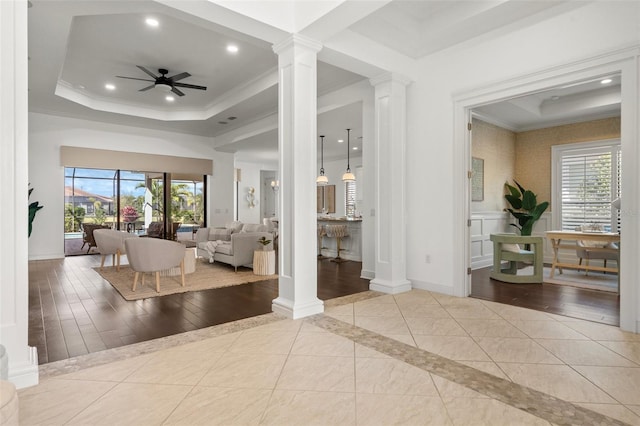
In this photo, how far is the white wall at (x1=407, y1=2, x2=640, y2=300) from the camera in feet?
11.3

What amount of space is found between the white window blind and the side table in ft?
19.2

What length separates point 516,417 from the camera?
1812 mm

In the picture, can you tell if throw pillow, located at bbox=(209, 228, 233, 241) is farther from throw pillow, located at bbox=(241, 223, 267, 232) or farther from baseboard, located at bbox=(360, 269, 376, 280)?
baseboard, located at bbox=(360, 269, 376, 280)

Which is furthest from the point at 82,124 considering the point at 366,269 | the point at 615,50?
the point at 615,50

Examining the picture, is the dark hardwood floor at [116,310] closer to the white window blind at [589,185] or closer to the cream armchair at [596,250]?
the cream armchair at [596,250]

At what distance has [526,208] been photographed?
674 cm

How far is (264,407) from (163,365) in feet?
3.08

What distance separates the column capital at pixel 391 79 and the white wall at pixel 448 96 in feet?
0.52

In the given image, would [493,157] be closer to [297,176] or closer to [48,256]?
[297,176]

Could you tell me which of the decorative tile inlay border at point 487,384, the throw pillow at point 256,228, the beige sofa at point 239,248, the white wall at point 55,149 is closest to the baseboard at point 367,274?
the beige sofa at point 239,248

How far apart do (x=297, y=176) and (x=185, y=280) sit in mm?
2754

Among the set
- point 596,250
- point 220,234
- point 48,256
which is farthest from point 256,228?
point 596,250

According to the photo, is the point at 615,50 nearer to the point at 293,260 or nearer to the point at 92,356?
the point at 293,260

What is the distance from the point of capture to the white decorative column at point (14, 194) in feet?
6.91
